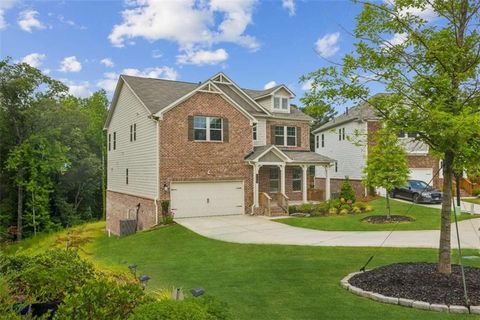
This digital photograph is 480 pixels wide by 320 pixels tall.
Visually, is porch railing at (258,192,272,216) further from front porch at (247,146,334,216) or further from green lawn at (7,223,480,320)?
green lawn at (7,223,480,320)

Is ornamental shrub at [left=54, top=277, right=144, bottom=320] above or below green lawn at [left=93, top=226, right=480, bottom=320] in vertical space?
above

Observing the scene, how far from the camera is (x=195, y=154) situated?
20.0m

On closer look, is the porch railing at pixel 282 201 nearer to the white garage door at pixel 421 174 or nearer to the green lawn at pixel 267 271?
the green lawn at pixel 267 271

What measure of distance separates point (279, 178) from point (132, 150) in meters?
9.49

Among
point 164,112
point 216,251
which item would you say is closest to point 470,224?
point 216,251

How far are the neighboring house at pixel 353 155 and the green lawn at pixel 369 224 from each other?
4937mm

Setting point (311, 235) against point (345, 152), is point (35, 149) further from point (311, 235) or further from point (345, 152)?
point (345, 152)

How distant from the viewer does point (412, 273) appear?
299 inches

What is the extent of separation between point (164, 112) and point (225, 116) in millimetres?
3583

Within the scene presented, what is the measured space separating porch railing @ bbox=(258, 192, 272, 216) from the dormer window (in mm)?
7756

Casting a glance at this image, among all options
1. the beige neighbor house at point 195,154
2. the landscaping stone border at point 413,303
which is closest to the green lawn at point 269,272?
the landscaping stone border at point 413,303

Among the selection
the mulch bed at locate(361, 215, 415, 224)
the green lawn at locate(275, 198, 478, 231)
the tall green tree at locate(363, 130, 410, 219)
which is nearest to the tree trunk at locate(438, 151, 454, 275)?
the green lawn at locate(275, 198, 478, 231)

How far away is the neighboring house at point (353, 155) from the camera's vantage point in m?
27.5

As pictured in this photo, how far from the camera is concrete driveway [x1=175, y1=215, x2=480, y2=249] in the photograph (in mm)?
12616
